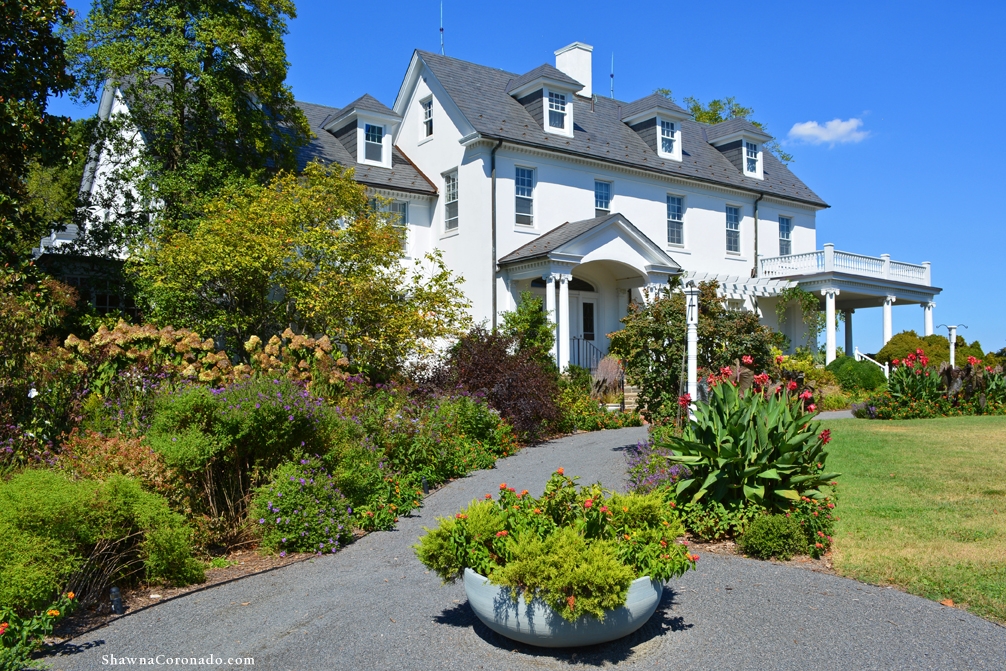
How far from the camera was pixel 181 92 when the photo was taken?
53.7 ft

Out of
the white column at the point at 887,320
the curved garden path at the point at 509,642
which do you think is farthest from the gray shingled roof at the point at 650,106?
the curved garden path at the point at 509,642

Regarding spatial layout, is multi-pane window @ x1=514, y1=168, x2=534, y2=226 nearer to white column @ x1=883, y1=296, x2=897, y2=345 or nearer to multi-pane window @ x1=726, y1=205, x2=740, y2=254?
multi-pane window @ x1=726, y1=205, x2=740, y2=254

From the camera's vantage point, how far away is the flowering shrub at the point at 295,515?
743 cm

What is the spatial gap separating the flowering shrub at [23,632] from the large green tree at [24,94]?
8.11 metres

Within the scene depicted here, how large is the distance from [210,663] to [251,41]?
14340mm

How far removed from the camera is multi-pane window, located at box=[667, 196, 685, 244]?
82.5 ft

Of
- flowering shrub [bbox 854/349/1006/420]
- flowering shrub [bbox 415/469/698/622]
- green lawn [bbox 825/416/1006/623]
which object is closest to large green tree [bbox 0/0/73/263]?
flowering shrub [bbox 415/469/698/622]

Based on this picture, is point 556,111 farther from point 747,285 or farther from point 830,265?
point 830,265

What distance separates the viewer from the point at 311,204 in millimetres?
15391

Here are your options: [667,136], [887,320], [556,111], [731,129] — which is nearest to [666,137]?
[667,136]

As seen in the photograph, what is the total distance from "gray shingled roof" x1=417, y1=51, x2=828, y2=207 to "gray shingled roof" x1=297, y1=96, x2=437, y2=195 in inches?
97.9

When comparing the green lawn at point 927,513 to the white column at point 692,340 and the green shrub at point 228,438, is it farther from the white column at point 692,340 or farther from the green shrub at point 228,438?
the green shrub at point 228,438

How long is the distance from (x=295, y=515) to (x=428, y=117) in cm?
1780

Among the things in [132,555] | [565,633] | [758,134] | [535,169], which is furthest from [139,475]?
[758,134]
